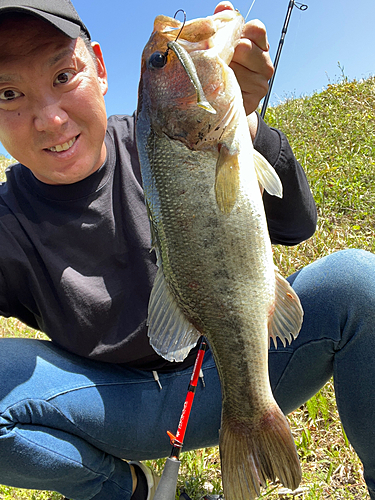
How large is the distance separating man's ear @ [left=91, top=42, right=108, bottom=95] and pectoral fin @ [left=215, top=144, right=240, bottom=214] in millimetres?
1071

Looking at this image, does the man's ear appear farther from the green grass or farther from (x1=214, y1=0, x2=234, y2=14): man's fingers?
the green grass

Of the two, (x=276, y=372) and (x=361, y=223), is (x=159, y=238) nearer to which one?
(x=276, y=372)

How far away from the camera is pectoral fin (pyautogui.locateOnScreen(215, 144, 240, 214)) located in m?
1.52

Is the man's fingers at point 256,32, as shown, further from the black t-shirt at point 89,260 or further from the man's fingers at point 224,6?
the black t-shirt at point 89,260

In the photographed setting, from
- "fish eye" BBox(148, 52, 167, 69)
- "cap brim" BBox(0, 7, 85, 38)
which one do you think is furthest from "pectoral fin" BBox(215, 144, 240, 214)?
"cap brim" BBox(0, 7, 85, 38)

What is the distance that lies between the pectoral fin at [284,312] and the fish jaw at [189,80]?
25.0 inches

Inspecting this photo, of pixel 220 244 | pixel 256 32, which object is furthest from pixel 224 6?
pixel 220 244

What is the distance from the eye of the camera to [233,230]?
1548mm

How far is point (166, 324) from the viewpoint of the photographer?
1628 mm

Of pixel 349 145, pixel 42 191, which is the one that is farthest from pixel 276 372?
pixel 349 145

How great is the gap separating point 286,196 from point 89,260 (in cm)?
106

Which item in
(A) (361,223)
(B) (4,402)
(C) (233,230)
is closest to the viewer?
(C) (233,230)

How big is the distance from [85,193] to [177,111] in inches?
32.8

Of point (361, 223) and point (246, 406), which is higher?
point (246, 406)
